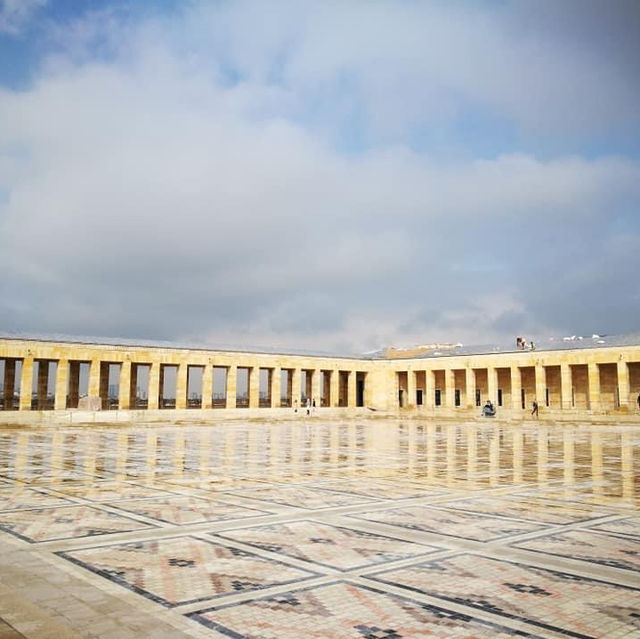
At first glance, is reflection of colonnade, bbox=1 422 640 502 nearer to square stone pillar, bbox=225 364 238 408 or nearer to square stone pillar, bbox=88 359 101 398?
square stone pillar, bbox=88 359 101 398

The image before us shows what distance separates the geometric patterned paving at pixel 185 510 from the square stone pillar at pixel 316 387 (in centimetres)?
4599

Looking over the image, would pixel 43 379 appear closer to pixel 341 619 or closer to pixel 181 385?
pixel 181 385

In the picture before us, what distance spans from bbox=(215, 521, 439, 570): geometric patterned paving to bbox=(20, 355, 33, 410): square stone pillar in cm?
3742

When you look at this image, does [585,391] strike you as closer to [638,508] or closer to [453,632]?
[638,508]

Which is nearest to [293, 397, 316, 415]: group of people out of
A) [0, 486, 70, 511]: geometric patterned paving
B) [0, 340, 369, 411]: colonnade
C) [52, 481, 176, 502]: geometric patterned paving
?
[0, 340, 369, 411]: colonnade

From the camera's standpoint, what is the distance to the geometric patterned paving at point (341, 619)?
423 cm

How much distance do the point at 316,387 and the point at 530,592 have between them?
169 ft

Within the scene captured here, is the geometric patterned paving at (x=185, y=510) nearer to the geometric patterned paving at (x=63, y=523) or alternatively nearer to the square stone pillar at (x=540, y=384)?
the geometric patterned paving at (x=63, y=523)

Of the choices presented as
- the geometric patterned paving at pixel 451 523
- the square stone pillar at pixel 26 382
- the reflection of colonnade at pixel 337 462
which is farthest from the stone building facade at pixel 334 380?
the geometric patterned paving at pixel 451 523

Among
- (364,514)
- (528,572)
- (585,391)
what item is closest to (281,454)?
(364,514)

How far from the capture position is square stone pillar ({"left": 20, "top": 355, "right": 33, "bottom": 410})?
40156 mm

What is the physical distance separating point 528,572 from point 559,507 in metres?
3.97

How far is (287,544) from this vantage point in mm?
6809

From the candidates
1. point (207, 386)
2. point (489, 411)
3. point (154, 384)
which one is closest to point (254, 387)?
point (207, 386)
